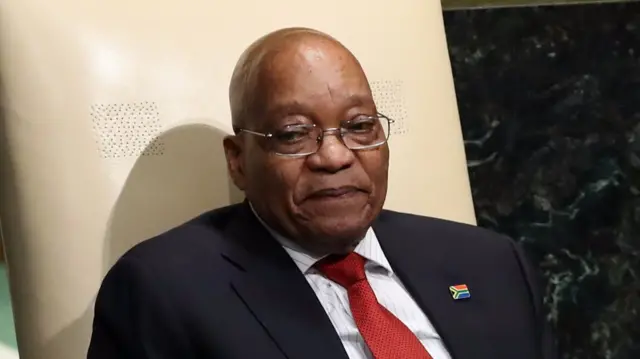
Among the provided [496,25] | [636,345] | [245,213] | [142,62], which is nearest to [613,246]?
[636,345]

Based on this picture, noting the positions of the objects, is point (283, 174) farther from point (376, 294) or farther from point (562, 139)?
point (562, 139)

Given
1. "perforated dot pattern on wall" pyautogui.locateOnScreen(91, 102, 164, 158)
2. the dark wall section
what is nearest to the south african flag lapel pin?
"perforated dot pattern on wall" pyautogui.locateOnScreen(91, 102, 164, 158)

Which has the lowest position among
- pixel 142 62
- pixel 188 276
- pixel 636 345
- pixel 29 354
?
pixel 636 345

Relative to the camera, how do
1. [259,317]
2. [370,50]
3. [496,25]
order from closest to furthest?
1. [259,317]
2. [370,50]
3. [496,25]

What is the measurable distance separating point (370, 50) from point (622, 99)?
2.56ft

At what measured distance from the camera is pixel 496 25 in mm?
1867

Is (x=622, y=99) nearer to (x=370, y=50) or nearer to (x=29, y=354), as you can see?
(x=370, y=50)

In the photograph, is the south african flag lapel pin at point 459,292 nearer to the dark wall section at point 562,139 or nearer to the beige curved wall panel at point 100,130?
the beige curved wall panel at point 100,130

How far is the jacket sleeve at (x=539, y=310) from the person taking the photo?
1301 millimetres

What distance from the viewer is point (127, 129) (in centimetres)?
128

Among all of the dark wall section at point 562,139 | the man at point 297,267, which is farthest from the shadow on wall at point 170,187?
the dark wall section at point 562,139

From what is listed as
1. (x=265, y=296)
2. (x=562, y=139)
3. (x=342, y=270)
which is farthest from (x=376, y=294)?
(x=562, y=139)

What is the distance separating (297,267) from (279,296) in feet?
0.19

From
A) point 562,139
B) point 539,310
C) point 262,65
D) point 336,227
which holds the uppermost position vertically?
→ point 262,65
